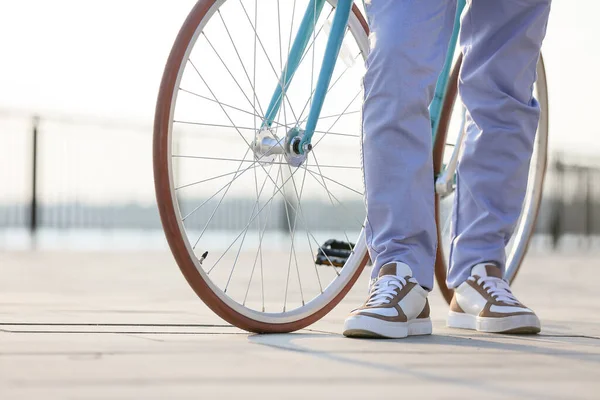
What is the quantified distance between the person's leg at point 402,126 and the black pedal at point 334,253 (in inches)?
7.0

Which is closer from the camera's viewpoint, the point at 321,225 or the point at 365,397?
the point at 365,397

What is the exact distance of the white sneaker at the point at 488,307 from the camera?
6.43 feet

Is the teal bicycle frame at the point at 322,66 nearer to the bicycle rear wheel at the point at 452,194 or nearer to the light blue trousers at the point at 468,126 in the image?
the light blue trousers at the point at 468,126

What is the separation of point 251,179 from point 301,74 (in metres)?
0.23

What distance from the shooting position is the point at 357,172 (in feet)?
7.02

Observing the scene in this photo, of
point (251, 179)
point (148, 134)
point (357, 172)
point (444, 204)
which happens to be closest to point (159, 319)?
point (251, 179)

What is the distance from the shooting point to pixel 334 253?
2.10 m

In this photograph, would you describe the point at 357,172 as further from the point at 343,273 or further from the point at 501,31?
the point at 501,31

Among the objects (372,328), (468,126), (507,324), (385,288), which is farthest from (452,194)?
(372,328)

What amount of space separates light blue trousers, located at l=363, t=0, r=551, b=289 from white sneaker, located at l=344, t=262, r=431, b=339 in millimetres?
29

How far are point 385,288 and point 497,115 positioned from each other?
0.48 metres

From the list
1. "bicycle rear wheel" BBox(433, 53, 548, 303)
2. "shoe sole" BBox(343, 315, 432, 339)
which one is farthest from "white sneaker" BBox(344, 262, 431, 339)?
"bicycle rear wheel" BBox(433, 53, 548, 303)

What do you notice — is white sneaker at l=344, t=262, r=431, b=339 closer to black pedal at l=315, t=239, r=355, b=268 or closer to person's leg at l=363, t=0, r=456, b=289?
person's leg at l=363, t=0, r=456, b=289

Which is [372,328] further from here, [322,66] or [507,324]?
[322,66]
